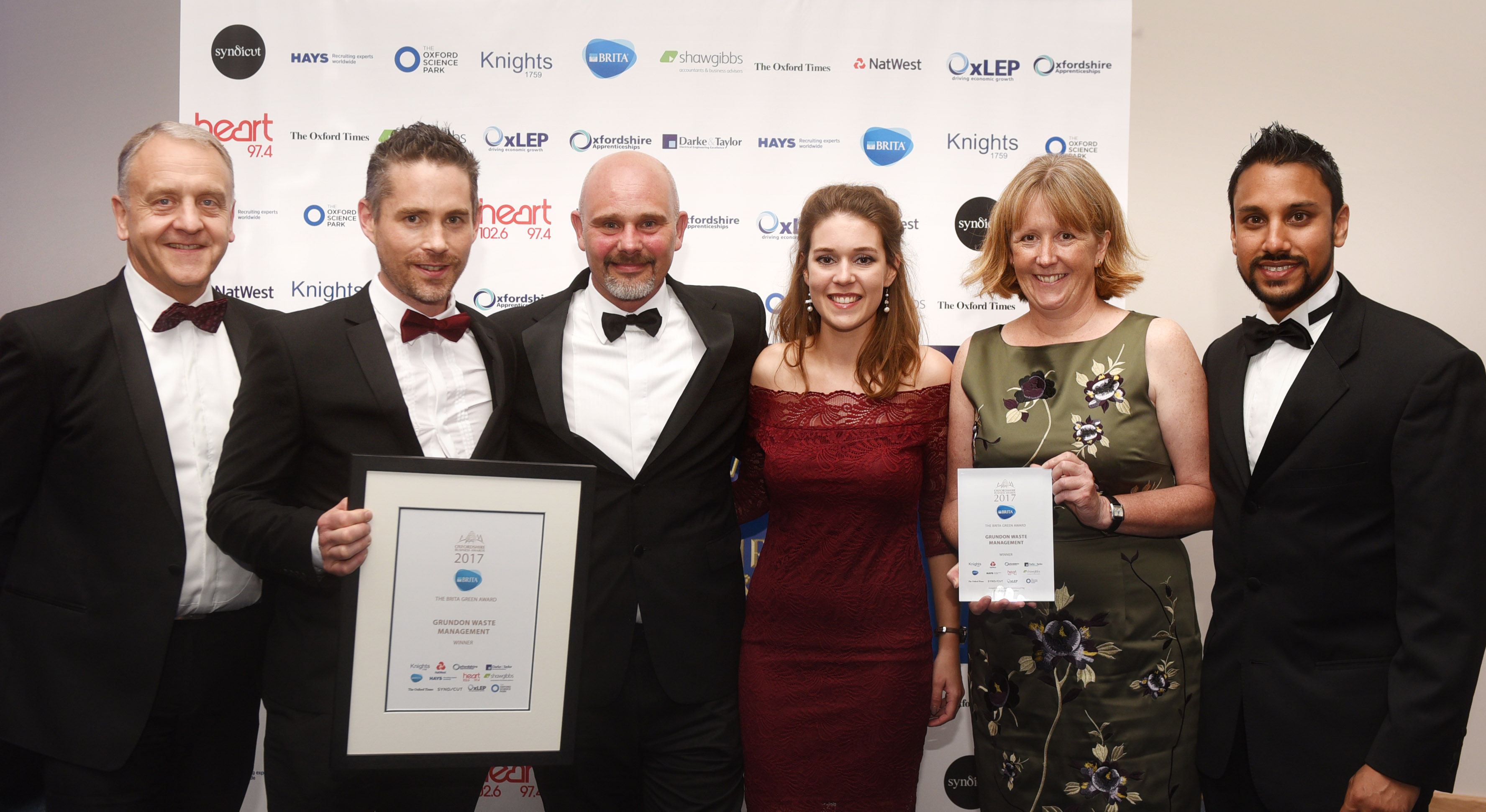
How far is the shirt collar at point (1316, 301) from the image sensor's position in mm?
2219

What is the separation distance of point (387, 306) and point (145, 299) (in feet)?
2.62

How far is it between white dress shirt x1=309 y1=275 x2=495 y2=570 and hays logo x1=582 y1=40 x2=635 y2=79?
1906 millimetres

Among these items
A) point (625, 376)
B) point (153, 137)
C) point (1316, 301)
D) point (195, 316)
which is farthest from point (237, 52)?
point (1316, 301)

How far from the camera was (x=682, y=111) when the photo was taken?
382cm

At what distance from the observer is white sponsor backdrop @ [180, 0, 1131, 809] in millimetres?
3771

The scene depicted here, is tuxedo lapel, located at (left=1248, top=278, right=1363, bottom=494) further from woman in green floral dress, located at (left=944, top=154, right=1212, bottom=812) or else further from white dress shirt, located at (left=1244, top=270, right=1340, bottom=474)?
woman in green floral dress, located at (left=944, top=154, right=1212, bottom=812)

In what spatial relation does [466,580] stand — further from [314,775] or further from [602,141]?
[602,141]

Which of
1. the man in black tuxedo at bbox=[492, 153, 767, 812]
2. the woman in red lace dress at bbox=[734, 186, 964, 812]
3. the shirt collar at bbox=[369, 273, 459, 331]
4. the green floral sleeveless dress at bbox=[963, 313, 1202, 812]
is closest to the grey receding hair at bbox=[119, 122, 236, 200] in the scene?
the shirt collar at bbox=[369, 273, 459, 331]

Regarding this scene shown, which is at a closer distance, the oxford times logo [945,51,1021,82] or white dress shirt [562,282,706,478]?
white dress shirt [562,282,706,478]

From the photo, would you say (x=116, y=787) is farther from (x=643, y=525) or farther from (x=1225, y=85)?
(x=1225, y=85)

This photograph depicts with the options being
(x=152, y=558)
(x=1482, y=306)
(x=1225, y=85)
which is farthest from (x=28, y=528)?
(x=1482, y=306)

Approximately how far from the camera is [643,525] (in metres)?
2.35

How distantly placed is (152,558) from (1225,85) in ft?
15.9

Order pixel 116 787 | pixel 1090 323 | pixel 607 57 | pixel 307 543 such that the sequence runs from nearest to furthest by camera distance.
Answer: pixel 307 543, pixel 116 787, pixel 1090 323, pixel 607 57
